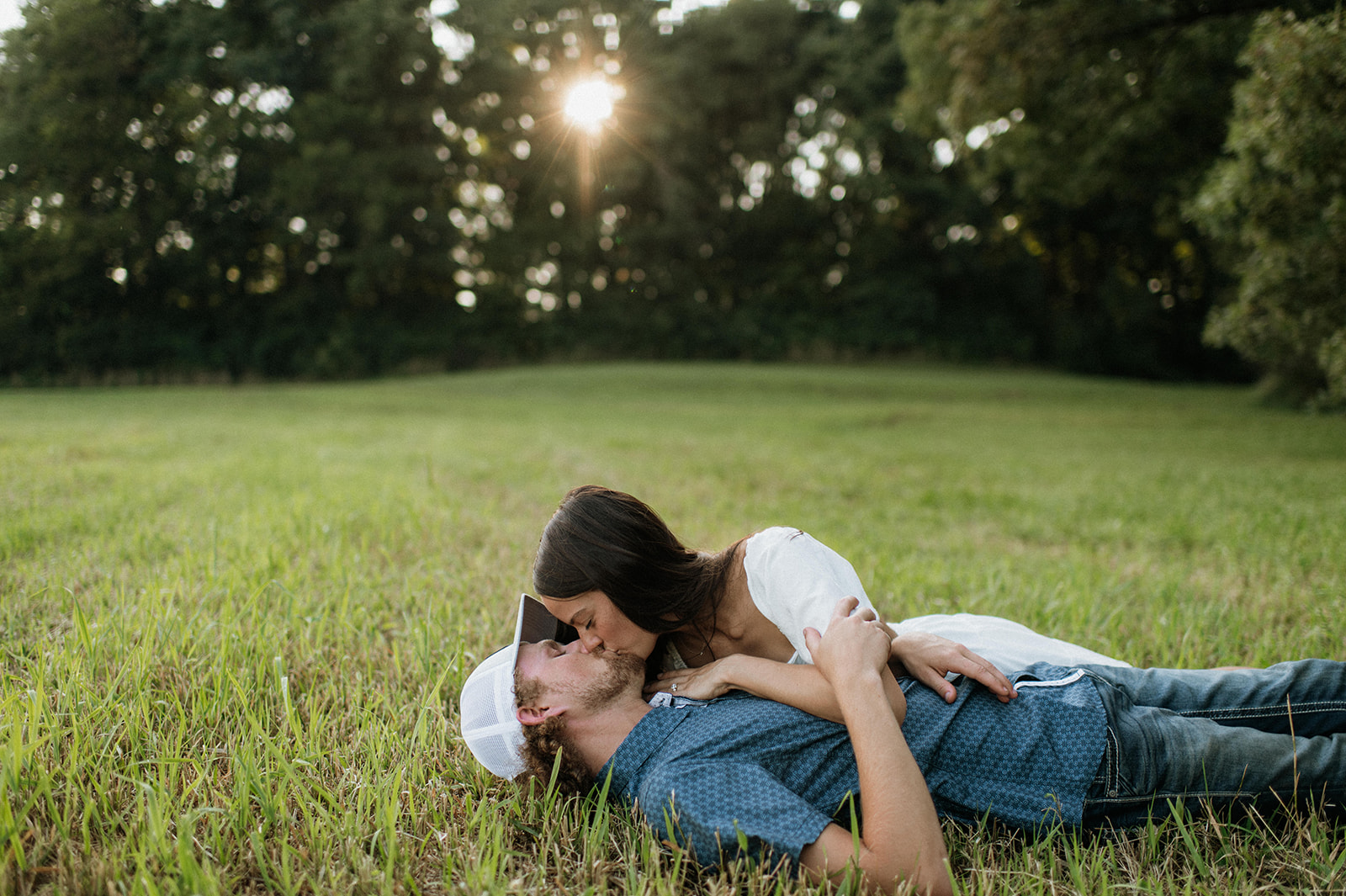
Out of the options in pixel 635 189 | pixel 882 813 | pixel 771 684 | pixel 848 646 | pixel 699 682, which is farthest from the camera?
pixel 635 189

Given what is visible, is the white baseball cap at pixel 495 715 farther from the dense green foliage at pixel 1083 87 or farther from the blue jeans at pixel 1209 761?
the dense green foliage at pixel 1083 87

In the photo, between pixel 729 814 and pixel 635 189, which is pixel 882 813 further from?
pixel 635 189

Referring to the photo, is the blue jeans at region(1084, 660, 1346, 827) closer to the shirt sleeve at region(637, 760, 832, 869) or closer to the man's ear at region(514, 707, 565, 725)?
the shirt sleeve at region(637, 760, 832, 869)

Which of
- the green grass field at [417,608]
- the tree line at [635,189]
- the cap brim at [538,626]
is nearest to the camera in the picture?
the green grass field at [417,608]

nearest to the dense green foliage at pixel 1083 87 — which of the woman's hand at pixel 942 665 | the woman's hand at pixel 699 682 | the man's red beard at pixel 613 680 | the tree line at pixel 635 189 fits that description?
the tree line at pixel 635 189

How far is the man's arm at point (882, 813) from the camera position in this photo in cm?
148

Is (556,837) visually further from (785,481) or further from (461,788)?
(785,481)

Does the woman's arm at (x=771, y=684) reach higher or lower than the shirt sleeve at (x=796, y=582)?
lower

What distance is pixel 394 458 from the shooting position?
25.2 ft

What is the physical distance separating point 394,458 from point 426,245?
85.7 ft

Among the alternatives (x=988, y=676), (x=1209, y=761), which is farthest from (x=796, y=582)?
(x=1209, y=761)

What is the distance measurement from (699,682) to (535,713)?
0.42 metres

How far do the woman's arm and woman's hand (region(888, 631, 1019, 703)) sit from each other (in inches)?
4.7

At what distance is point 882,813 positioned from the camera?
1.51 m
